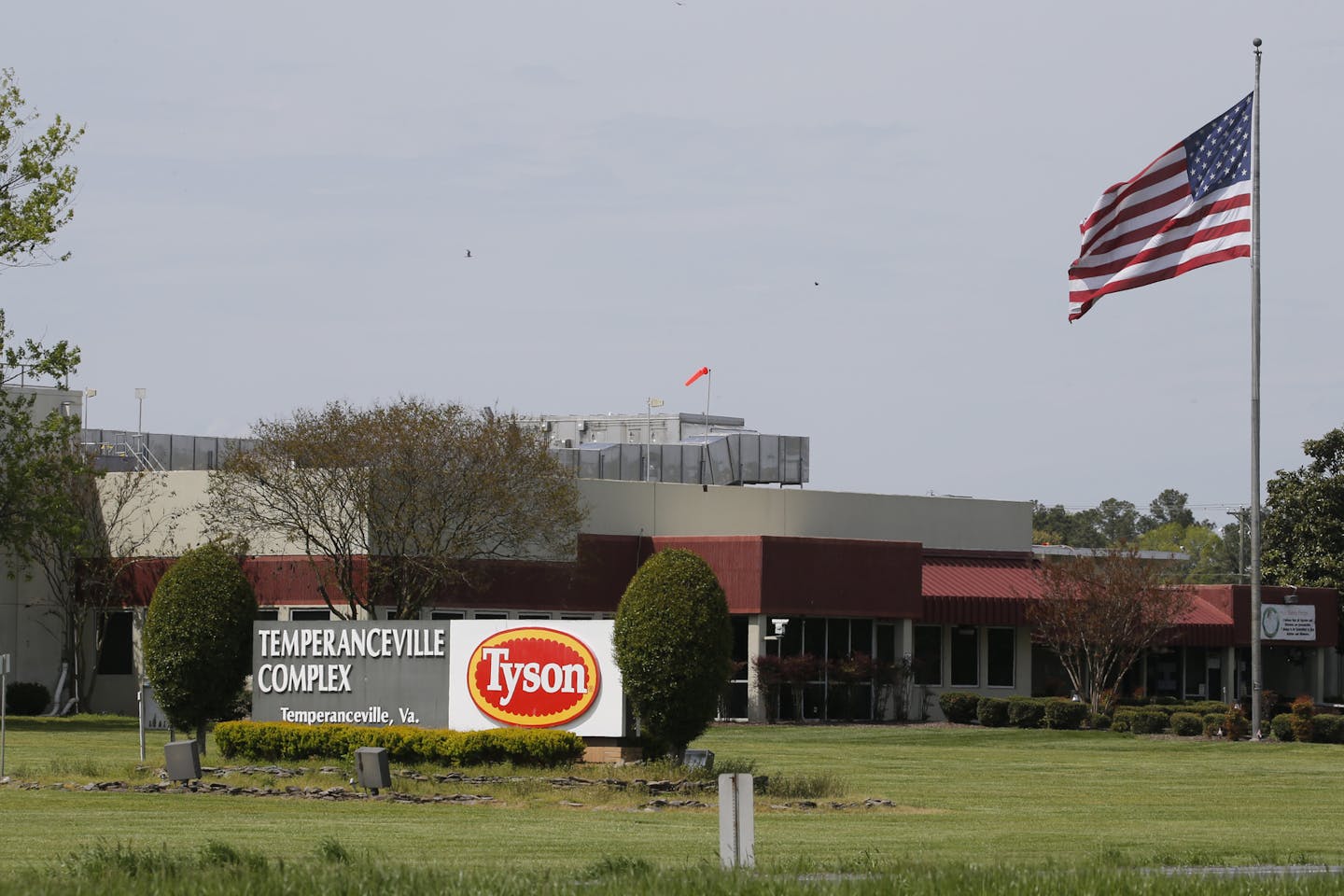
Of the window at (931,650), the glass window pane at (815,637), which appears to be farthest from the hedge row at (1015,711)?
the window at (931,650)

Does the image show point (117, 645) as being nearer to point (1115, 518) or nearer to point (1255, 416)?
point (1255, 416)

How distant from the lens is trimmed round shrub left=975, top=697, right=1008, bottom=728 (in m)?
48.5

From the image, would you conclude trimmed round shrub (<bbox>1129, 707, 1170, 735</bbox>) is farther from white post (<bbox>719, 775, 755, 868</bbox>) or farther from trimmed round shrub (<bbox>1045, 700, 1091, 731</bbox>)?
white post (<bbox>719, 775, 755, 868</bbox>)

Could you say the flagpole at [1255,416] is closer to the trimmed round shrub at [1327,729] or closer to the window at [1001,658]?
the trimmed round shrub at [1327,729]

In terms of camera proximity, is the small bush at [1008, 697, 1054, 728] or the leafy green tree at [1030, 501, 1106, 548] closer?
the small bush at [1008, 697, 1054, 728]

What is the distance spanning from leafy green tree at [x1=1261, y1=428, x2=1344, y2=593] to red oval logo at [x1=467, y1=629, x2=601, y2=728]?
44502 mm

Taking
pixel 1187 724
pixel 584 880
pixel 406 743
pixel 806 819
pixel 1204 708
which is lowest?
pixel 1187 724

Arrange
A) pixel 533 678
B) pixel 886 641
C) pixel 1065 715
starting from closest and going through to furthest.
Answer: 1. pixel 533 678
2. pixel 1065 715
3. pixel 886 641

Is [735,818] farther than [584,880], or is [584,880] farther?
[584,880]

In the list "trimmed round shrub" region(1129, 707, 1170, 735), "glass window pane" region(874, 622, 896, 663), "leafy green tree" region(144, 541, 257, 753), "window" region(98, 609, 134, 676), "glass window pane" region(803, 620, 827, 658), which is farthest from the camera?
"window" region(98, 609, 134, 676)

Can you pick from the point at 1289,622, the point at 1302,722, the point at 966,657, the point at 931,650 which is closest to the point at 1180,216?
the point at 1302,722

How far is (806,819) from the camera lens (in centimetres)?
2456

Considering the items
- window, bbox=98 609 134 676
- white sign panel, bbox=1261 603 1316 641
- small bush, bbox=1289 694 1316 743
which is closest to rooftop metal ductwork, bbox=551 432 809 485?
window, bbox=98 609 134 676

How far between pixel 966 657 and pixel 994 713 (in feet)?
24.3
